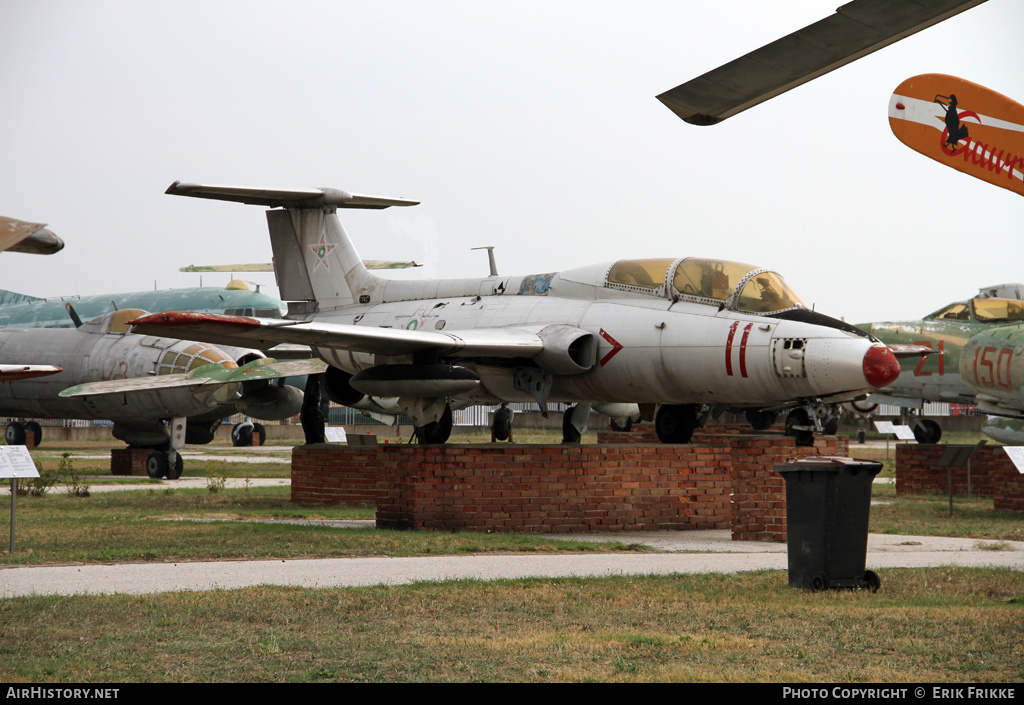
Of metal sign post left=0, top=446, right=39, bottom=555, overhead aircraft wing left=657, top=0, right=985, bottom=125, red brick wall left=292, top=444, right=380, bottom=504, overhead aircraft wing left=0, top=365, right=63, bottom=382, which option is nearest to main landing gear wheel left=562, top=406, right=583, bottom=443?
red brick wall left=292, top=444, right=380, bottom=504

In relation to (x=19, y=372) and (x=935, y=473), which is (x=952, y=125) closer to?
(x=19, y=372)

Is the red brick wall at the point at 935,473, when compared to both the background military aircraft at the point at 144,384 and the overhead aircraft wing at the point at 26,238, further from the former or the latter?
the overhead aircraft wing at the point at 26,238

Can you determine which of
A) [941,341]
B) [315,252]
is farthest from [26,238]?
[941,341]

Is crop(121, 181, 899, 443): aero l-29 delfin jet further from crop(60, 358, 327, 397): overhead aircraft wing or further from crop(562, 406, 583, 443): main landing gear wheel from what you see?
Result: crop(60, 358, 327, 397): overhead aircraft wing

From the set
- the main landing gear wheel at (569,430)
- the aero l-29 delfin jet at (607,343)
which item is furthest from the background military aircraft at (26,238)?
the main landing gear wheel at (569,430)

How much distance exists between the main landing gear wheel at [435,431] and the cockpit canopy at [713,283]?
2.85 metres

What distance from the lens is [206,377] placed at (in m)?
21.5

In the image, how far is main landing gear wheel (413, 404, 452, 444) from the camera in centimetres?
1495

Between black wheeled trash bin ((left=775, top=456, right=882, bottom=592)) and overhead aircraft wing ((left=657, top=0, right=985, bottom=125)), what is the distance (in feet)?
17.0

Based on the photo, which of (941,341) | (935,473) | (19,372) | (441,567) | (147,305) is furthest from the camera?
(147,305)

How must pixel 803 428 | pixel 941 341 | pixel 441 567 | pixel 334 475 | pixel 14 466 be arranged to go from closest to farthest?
pixel 441 567 → pixel 14 466 → pixel 803 428 → pixel 334 475 → pixel 941 341

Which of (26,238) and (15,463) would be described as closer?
(26,238)

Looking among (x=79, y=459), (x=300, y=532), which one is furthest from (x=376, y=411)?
(x=300, y=532)

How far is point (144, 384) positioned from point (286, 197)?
17.2 feet
